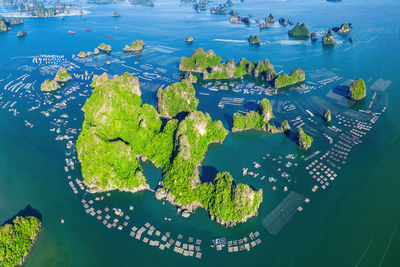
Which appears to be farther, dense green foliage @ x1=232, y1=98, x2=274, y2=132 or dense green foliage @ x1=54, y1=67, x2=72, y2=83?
dense green foliage @ x1=54, y1=67, x2=72, y2=83

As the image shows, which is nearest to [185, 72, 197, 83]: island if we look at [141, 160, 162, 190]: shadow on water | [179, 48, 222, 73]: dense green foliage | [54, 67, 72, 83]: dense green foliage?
[179, 48, 222, 73]: dense green foliage

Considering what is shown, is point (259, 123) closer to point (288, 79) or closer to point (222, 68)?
point (288, 79)

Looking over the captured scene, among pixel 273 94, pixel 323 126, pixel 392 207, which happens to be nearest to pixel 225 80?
pixel 273 94

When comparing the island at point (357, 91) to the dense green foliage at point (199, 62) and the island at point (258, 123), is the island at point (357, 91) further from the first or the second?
the dense green foliage at point (199, 62)

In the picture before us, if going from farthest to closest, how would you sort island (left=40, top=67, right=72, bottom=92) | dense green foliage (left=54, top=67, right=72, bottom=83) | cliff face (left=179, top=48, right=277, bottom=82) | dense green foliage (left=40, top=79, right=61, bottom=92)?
cliff face (left=179, top=48, right=277, bottom=82)
dense green foliage (left=54, top=67, right=72, bottom=83)
island (left=40, top=67, right=72, bottom=92)
dense green foliage (left=40, top=79, right=61, bottom=92)

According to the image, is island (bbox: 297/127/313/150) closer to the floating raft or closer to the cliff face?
the floating raft

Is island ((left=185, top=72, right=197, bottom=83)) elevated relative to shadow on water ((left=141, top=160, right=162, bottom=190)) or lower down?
elevated

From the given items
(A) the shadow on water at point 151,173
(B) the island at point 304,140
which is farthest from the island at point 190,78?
(B) the island at point 304,140
